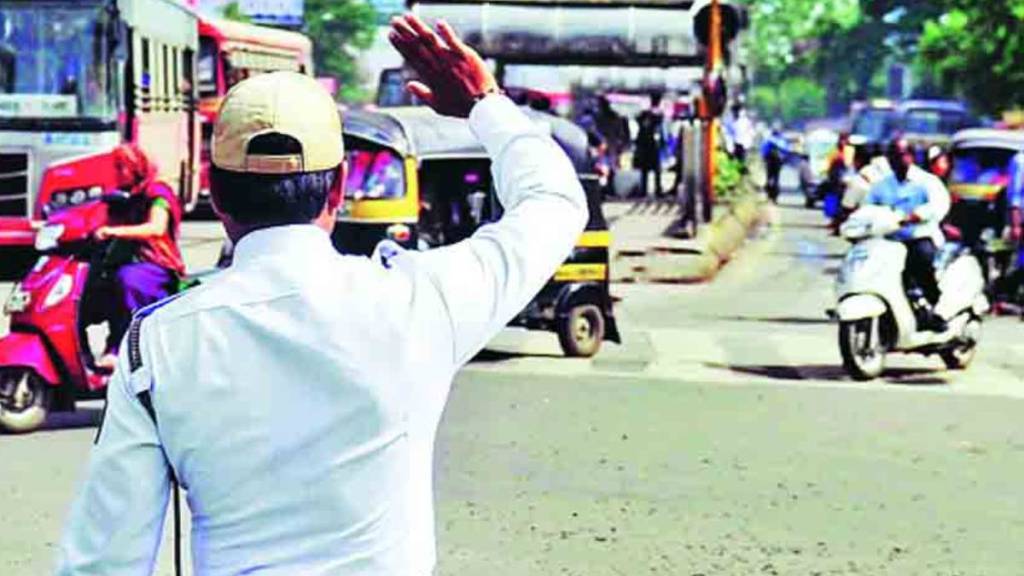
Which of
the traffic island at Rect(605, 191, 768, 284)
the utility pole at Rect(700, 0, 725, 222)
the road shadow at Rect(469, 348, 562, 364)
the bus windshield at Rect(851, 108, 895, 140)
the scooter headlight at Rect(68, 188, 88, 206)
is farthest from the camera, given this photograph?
the bus windshield at Rect(851, 108, 895, 140)

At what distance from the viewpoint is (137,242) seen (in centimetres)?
1131

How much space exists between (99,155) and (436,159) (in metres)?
7.22

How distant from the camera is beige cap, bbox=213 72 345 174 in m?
2.85

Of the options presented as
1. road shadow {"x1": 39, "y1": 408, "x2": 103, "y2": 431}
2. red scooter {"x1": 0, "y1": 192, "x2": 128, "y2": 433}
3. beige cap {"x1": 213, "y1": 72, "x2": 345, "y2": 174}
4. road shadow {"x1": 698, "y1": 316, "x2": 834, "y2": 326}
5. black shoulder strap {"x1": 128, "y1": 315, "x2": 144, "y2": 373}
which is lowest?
road shadow {"x1": 698, "y1": 316, "x2": 834, "y2": 326}

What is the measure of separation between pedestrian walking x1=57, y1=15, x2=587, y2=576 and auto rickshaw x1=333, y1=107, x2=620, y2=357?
36.7ft

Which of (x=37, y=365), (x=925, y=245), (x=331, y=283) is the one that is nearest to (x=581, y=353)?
(x=925, y=245)

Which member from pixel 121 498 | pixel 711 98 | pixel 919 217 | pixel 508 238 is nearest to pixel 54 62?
pixel 711 98

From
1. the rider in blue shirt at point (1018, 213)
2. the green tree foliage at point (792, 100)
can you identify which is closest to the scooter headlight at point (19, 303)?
the rider in blue shirt at point (1018, 213)

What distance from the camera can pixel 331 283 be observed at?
287 centimetres

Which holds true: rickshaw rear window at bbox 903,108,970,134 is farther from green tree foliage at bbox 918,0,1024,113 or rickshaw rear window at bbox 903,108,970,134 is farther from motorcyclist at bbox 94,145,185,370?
motorcyclist at bbox 94,145,185,370

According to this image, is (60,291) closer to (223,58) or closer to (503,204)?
(503,204)

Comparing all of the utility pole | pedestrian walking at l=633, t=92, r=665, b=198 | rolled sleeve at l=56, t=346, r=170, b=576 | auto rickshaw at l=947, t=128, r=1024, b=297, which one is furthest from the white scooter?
pedestrian walking at l=633, t=92, r=665, b=198

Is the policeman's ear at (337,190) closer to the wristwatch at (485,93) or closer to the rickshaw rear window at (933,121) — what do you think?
the wristwatch at (485,93)

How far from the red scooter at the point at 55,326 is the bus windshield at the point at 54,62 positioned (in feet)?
36.7
